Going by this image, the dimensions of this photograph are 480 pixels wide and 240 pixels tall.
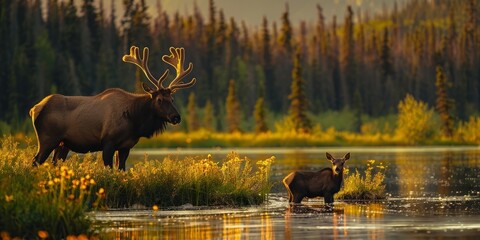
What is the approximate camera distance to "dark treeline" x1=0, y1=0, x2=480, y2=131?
110 m

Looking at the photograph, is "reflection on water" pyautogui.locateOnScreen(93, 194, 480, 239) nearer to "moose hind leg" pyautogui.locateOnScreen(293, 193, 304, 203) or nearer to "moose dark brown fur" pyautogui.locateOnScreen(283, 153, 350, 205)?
"moose dark brown fur" pyautogui.locateOnScreen(283, 153, 350, 205)

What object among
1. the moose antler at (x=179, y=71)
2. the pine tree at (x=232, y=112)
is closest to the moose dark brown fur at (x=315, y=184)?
the moose antler at (x=179, y=71)

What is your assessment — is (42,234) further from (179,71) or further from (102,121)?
(179,71)

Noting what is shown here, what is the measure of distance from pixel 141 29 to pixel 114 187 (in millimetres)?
97148

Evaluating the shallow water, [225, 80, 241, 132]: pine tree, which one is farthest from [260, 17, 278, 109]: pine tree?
the shallow water

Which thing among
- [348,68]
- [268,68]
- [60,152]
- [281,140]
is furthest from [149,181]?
[348,68]

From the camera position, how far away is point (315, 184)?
3030 cm

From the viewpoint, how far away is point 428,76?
150125 millimetres

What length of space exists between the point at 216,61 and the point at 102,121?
358 feet

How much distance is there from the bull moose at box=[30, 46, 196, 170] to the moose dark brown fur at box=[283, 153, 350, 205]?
3128mm

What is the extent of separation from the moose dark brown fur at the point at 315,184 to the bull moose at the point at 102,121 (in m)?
3.13

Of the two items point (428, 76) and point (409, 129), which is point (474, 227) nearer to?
point (409, 129)

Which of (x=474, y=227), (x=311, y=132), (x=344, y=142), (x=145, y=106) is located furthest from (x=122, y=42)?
(x=474, y=227)

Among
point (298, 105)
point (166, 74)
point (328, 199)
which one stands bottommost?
point (328, 199)
